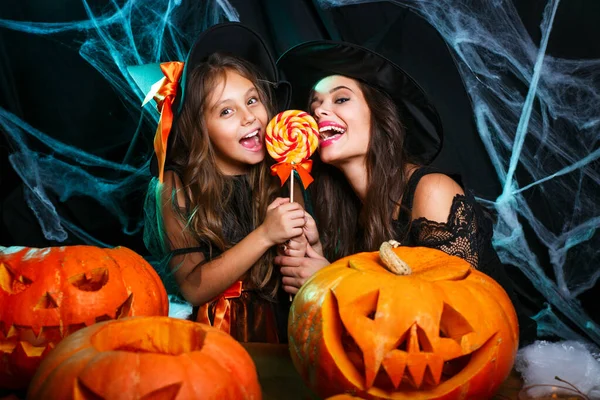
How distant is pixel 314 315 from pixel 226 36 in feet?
5.99

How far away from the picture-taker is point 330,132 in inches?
119

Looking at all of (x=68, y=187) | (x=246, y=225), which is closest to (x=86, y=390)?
(x=246, y=225)

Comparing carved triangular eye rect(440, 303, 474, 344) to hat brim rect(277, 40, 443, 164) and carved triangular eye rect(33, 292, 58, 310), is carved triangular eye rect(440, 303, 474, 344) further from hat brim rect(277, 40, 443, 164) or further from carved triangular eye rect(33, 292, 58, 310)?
hat brim rect(277, 40, 443, 164)

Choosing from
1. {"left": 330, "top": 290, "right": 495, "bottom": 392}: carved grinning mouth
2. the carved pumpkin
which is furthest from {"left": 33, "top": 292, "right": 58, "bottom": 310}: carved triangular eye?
{"left": 330, "top": 290, "right": 495, "bottom": 392}: carved grinning mouth

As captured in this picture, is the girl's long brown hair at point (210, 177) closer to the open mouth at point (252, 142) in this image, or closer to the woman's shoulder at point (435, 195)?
the open mouth at point (252, 142)

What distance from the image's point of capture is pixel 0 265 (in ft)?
5.94

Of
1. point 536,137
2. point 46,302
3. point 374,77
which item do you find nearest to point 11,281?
point 46,302

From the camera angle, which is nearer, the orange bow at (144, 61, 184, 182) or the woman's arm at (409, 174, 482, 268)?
the woman's arm at (409, 174, 482, 268)

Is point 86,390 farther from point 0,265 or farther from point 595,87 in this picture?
point 595,87

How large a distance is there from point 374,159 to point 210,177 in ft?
2.57

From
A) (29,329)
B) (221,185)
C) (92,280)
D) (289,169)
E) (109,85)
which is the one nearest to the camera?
(29,329)

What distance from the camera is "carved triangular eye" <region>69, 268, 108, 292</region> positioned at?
185 centimetres

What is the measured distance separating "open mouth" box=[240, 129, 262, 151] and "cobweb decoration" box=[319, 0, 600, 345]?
131 centimetres

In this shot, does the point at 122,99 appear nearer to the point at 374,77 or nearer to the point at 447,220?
the point at 374,77
